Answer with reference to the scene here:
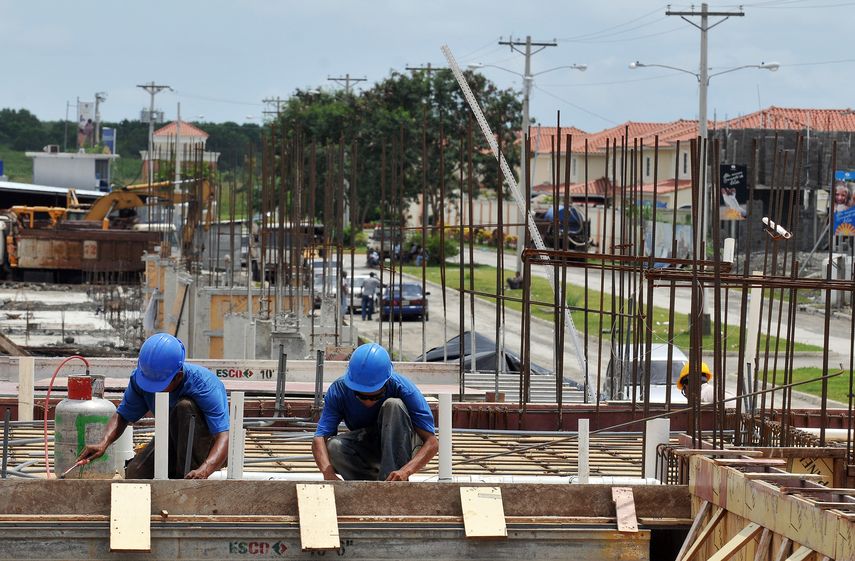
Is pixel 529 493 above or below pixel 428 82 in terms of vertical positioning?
below

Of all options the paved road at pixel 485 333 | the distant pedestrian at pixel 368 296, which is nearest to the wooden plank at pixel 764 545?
the paved road at pixel 485 333

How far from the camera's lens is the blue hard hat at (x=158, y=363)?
7762 mm

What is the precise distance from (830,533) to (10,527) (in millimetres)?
4334

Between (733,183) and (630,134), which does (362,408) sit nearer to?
(733,183)

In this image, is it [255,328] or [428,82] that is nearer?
[255,328]

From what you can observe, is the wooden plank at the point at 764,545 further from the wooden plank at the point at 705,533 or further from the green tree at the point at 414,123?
the green tree at the point at 414,123

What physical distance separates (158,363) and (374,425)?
132cm

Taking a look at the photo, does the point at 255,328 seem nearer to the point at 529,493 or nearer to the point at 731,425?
the point at 731,425

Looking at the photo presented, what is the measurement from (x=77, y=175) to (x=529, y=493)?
8098 centimetres

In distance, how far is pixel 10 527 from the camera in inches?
293

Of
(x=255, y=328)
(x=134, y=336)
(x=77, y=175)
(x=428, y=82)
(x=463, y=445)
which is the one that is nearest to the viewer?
(x=463, y=445)

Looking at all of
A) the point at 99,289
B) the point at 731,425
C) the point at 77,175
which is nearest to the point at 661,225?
the point at 99,289

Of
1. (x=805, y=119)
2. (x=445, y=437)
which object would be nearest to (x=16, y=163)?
(x=805, y=119)

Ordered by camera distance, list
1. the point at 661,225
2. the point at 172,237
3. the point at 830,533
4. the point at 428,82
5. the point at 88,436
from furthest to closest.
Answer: the point at 428,82
the point at 661,225
the point at 172,237
the point at 88,436
the point at 830,533
